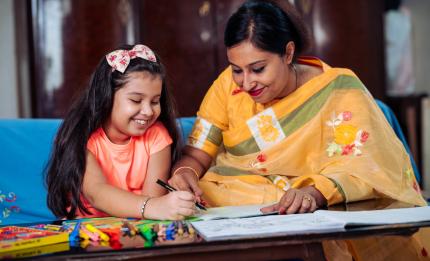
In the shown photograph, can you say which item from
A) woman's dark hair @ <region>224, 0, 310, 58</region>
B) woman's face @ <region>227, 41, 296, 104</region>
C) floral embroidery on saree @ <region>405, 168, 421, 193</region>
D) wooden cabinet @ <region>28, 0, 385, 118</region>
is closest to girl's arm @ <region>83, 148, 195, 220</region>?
woman's face @ <region>227, 41, 296, 104</region>

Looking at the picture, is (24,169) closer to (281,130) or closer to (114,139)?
(114,139)

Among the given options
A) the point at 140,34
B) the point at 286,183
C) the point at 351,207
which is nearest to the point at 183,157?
the point at 286,183

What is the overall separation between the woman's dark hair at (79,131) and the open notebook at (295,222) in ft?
1.77

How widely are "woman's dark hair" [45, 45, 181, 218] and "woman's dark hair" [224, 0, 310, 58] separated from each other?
277 millimetres

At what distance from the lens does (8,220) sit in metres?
2.16

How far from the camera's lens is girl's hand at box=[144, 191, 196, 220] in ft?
4.90

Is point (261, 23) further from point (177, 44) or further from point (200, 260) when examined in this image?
point (177, 44)

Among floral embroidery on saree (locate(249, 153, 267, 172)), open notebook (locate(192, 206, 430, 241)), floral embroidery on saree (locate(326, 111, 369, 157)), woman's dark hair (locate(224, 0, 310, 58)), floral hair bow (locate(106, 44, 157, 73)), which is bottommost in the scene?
open notebook (locate(192, 206, 430, 241))

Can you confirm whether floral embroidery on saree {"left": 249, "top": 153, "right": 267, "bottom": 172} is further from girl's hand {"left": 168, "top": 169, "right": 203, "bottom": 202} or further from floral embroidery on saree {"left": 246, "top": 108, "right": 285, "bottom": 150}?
girl's hand {"left": 168, "top": 169, "right": 203, "bottom": 202}

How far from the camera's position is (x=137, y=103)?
187cm

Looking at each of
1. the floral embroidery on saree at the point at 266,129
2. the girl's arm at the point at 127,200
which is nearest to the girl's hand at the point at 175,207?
the girl's arm at the point at 127,200

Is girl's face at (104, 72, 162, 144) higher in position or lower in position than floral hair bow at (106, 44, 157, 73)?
lower

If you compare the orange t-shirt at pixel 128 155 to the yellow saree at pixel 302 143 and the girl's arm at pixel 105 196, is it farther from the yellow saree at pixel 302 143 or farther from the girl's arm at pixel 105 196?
the yellow saree at pixel 302 143

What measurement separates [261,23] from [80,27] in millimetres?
2573
